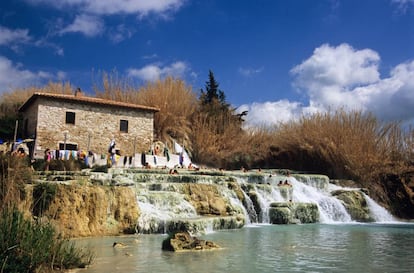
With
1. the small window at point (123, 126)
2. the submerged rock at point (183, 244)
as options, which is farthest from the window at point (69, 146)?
the submerged rock at point (183, 244)

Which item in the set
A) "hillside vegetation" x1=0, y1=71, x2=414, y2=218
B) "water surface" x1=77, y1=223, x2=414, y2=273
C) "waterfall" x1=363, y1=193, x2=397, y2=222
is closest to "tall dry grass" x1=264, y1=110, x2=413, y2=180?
"hillside vegetation" x1=0, y1=71, x2=414, y2=218

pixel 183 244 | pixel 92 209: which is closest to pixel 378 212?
pixel 92 209

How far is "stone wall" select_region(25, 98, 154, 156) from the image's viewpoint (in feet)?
79.3

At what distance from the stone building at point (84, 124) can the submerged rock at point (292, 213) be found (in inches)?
520

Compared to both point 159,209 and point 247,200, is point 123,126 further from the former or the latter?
point 159,209

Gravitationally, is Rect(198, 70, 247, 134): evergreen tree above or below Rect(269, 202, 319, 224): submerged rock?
above

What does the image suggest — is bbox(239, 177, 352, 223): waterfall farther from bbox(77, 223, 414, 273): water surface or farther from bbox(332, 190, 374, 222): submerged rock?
bbox(77, 223, 414, 273): water surface

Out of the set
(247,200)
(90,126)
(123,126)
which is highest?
(123,126)

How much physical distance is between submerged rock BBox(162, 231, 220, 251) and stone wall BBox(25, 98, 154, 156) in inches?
635

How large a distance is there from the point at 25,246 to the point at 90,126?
69.1 feet

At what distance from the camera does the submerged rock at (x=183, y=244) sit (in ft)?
27.5

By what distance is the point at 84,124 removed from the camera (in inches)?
1000

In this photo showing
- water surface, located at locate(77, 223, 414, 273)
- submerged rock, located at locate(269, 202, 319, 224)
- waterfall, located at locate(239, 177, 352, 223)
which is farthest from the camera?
waterfall, located at locate(239, 177, 352, 223)

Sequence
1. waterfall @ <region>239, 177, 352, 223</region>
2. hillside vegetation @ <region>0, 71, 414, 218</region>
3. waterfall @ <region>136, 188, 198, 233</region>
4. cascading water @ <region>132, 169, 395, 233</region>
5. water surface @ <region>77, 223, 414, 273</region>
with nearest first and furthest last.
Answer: water surface @ <region>77, 223, 414, 273</region>, waterfall @ <region>136, 188, 198, 233</region>, cascading water @ <region>132, 169, 395, 233</region>, waterfall @ <region>239, 177, 352, 223</region>, hillside vegetation @ <region>0, 71, 414, 218</region>
